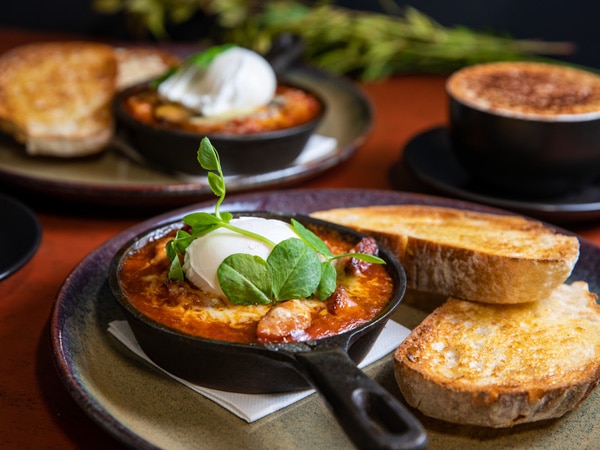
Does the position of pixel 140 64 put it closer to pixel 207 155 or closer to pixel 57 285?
pixel 57 285

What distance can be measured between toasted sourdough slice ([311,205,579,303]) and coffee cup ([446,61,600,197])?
50cm

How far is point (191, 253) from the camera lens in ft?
6.66

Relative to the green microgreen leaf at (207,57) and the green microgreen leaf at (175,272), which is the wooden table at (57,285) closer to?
the green microgreen leaf at (175,272)

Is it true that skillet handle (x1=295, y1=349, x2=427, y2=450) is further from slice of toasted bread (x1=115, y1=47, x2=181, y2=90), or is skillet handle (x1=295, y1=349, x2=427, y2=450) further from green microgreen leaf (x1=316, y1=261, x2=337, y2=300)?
slice of toasted bread (x1=115, y1=47, x2=181, y2=90)

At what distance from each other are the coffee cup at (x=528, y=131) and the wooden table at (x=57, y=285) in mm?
256

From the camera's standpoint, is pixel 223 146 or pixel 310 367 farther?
pixel 223 146

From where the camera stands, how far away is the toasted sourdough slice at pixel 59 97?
336cm

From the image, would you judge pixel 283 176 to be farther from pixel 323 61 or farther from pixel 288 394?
pixel 323 61

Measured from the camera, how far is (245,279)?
1907 millimetres

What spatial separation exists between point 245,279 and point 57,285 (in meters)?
0.98

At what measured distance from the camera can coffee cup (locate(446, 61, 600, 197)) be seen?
9.96 feet

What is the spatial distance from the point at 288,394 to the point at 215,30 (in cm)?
431

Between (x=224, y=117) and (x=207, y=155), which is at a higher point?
(x=207, y=155)

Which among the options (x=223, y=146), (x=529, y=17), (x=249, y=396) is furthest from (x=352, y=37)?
(x=249, y=396)
